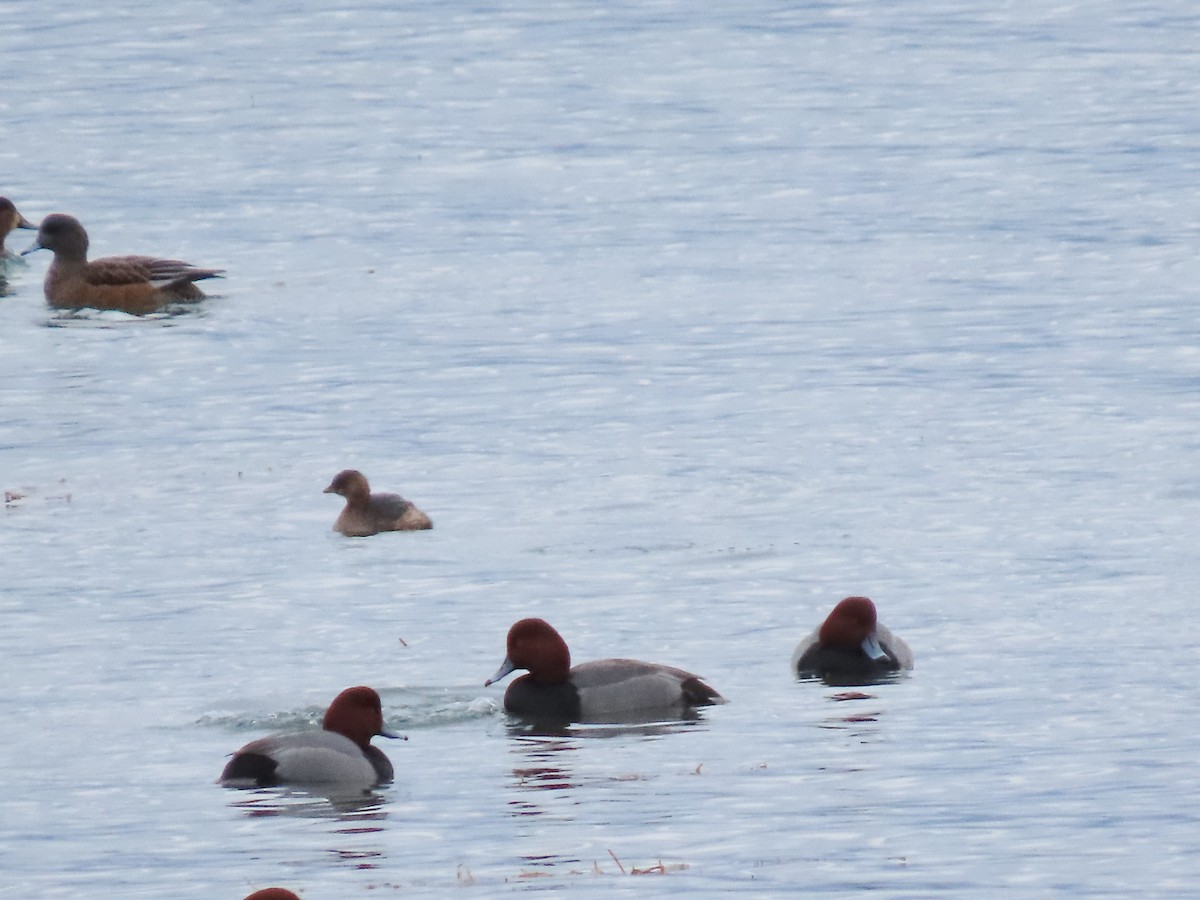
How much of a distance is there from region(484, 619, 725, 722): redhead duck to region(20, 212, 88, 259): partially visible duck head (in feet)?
49.5

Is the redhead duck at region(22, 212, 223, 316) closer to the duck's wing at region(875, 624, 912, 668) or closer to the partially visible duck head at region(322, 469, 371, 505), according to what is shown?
the partially visible duck head at region(322, 469, 371, 505)

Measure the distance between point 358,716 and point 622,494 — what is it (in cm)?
655

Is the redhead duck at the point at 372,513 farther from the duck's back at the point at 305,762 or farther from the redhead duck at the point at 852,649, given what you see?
the duck's back at the point at 305,762

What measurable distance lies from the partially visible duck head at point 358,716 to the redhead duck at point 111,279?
49.5 feet

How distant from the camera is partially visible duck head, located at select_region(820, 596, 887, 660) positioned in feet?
48.2

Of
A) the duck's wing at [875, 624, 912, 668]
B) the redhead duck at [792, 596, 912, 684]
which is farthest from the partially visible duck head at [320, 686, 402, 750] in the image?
the duck's wing at [875, 624, 912, 668]

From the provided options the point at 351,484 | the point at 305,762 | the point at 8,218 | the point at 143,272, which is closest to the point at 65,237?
the point at 143,272

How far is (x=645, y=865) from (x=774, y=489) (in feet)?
27.8

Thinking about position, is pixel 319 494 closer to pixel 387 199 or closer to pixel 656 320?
pixel 656 320

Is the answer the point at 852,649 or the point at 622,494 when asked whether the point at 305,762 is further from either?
the point at 622,494

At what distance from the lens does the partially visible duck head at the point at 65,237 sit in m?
28.6

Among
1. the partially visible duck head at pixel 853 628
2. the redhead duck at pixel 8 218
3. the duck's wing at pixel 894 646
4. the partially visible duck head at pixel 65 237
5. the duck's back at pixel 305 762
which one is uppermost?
the duck's back at pixel 305 762

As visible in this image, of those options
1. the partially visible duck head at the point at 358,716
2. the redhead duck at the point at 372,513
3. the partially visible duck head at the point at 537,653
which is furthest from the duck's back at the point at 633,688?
the redhead duck at the point at 372,513

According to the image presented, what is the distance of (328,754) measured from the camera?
12898 millimetres
